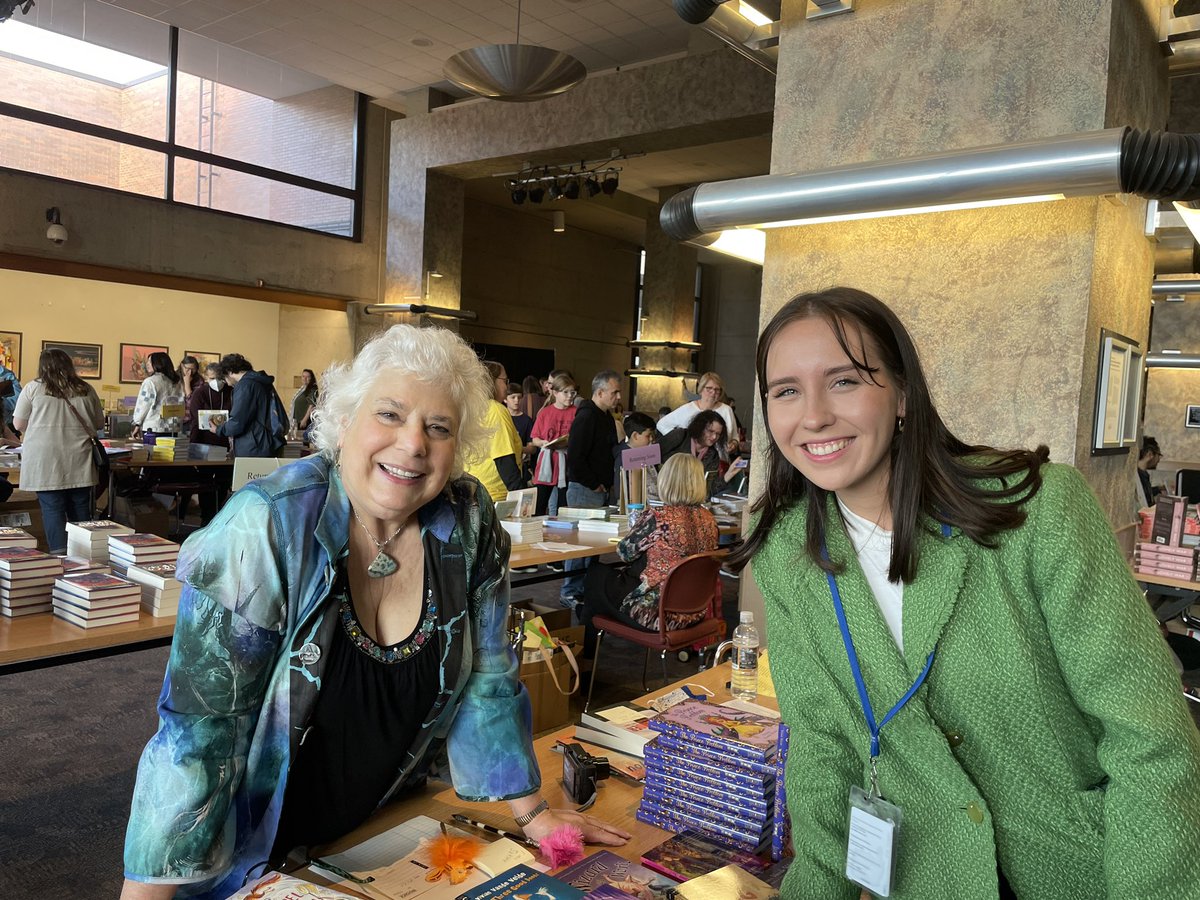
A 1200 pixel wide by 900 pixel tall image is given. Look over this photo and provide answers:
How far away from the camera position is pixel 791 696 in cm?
144

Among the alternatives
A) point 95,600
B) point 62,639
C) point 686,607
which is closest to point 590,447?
point 686,607

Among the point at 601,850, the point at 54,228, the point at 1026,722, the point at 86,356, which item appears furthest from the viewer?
the point at 86,356

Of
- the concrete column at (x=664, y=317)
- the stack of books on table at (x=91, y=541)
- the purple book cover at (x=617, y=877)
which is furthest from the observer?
the concrete column at (x=664, y=317)

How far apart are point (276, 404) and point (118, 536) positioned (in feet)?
16.7

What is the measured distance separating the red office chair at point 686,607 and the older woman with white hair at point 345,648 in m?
2.63

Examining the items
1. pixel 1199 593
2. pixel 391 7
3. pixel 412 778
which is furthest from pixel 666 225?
pixel 391 7

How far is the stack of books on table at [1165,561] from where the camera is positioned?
5.27m

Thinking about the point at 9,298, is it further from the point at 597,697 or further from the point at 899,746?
the point at 899,746

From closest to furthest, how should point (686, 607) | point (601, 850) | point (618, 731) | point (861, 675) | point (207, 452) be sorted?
point (861, 675) → point (601, 850) → point (618, 731) → point (686, 607) → point (207, 452)

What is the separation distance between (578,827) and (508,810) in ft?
0.69

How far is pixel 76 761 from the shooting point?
3.72 m

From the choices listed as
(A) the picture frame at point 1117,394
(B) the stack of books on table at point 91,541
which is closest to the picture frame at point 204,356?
(B) the stack of books on table at point 91,541

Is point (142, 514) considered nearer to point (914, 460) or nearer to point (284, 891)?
point (284, 891)

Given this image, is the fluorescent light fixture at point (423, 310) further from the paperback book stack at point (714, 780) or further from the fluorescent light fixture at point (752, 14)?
the paperback book stack at point (714, 780)
